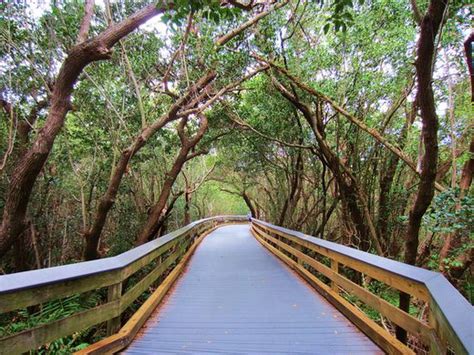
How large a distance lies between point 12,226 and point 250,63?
6281mm

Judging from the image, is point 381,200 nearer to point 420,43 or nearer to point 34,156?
point 420,43

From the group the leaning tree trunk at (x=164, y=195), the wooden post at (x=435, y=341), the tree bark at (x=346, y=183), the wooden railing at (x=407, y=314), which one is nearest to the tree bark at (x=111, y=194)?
the leaning tree trunk at (x=164, y=195)

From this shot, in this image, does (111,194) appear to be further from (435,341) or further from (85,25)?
(435,341)

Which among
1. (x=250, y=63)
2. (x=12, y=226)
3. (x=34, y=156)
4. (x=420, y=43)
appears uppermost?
(x=250, y=63)

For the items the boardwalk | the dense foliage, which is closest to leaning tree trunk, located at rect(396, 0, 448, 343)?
the dense foliage

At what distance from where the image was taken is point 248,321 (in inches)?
128

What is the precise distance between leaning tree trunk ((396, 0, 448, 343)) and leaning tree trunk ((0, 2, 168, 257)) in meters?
3.26

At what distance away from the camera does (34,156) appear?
393 centimetres

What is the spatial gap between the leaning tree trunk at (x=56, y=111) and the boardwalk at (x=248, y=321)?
98.4 inches

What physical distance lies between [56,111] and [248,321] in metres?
3.86

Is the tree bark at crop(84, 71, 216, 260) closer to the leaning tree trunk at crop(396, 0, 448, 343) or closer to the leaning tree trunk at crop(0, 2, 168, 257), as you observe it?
the leaning tree trunk at crop(0, 2, 168, 257)

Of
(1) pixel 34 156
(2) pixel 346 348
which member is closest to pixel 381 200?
(2) pixel 346 348

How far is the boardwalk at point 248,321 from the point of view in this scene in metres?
2.62

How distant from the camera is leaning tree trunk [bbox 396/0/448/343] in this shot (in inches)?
112
